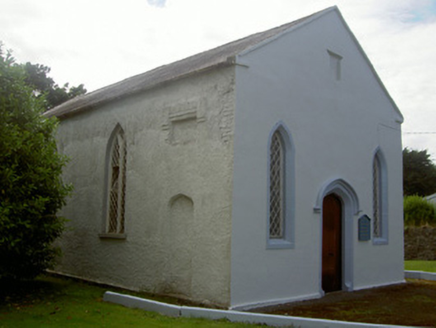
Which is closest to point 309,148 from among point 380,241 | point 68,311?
point 380,241

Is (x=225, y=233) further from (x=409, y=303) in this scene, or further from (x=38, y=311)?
(x=409, y=303)

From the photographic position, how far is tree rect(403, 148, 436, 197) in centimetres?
5212

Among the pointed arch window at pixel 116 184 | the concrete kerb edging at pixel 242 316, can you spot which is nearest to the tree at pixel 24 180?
the pointed arch window at pixel 116 184

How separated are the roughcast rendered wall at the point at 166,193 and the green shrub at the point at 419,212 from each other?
19.5 m

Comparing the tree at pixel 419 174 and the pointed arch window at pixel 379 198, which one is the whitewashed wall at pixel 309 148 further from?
the tree at pixel 419 174

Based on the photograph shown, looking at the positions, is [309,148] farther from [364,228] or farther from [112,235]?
[112,235]

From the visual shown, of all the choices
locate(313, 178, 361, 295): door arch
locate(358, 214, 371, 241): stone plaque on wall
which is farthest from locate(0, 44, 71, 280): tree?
locate(358, 214, 371, 241): stone plaque on wall

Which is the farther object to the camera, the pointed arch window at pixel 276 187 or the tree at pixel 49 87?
the tree at pixel 49 87

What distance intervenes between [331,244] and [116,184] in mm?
6619

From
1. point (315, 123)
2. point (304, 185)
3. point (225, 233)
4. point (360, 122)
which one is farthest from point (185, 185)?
point (360, 122)

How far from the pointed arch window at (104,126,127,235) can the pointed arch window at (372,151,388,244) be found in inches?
304

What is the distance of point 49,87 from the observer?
3653cm

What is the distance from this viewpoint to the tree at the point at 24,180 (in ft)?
37.2

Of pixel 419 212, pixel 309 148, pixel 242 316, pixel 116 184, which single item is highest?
pixel 309 148
